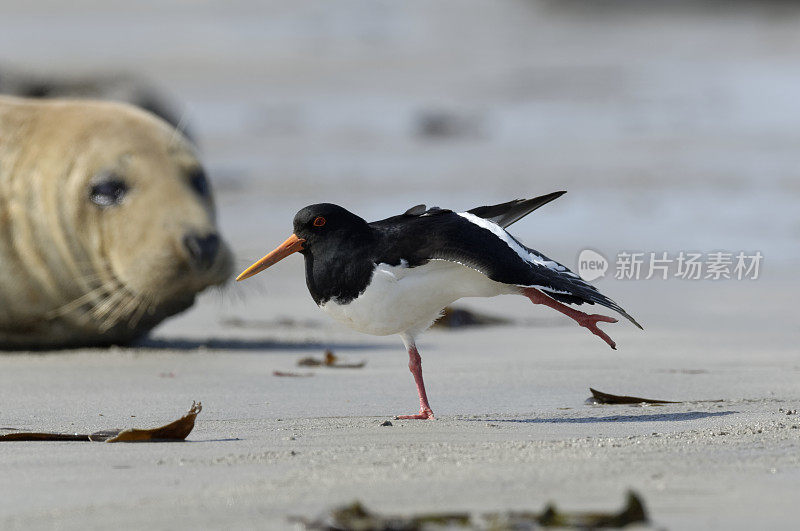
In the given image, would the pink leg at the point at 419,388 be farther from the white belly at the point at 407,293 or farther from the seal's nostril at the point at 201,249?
the seal's nostril at the point at 201,249

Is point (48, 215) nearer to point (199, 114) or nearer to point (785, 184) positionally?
point (785, 184)

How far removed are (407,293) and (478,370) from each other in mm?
1765

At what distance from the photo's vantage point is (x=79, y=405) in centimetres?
509

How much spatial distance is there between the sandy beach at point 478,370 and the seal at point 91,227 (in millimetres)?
195

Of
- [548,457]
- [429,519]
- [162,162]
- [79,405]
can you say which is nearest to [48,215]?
[162,162]

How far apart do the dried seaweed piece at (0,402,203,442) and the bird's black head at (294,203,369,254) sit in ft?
2.40

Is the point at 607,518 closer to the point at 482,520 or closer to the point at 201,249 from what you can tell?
the point at 482,520

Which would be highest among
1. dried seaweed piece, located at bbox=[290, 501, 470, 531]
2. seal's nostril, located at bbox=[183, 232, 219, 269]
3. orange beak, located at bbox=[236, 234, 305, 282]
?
orange beak, located at bbox=[236, 234, 305, 282]

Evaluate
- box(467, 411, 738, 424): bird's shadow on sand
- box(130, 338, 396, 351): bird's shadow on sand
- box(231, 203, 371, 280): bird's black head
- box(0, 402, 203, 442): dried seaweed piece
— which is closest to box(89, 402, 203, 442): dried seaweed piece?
box(0, 402, 203, 442): dried seaweed piece

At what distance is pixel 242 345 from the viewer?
280 inches

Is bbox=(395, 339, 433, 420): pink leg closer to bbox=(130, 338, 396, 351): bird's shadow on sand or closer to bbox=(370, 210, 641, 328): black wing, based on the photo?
bbox=(370, 210, 641, 328): black wing

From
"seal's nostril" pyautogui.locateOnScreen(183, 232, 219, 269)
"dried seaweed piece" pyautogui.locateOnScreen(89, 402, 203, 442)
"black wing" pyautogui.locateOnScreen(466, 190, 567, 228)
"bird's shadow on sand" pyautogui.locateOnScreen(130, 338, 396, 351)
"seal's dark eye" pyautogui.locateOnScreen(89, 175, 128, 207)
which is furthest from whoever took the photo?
"bird's shadow on sand" pyautogui.locateOnScreen(130, 338, 396, 351)

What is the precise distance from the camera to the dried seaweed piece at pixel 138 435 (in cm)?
394

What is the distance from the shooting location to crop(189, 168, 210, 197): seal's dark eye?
23.0 ft
